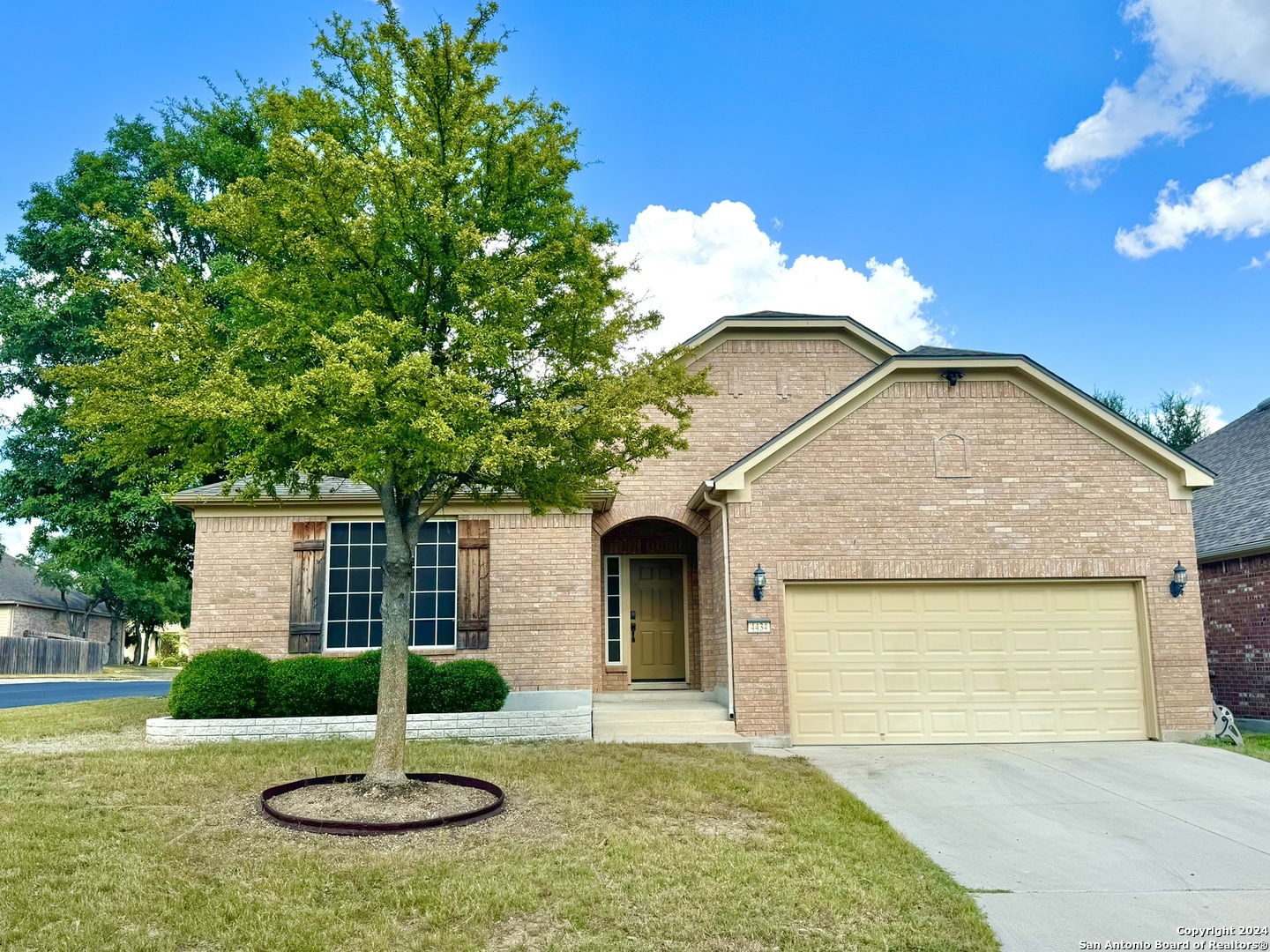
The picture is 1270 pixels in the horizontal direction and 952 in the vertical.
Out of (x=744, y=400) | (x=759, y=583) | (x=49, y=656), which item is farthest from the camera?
(x=49, y=656)

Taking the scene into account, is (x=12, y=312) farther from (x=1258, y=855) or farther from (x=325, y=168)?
(x=1258, y=855)

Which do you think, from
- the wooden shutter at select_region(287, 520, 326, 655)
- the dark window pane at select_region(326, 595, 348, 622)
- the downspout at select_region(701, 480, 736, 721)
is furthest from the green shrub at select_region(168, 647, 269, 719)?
the downspout at select_region(701, 480, 736, 721)

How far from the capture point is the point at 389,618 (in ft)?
24.0

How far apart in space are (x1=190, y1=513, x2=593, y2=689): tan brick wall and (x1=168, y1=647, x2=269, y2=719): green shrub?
108cm

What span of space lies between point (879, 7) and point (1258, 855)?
41.5ft

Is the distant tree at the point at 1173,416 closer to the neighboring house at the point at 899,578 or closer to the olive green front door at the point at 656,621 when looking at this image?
the neighboring house at the point at 899,578

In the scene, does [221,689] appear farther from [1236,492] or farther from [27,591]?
[27,591]

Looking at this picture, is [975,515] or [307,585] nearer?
[975,515]

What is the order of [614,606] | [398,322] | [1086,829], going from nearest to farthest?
1. [398,322]
2. [1086,829]
3. [614,606]

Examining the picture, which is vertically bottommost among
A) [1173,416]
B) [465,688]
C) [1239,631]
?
[465,688]

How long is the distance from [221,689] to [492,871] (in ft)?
21.8

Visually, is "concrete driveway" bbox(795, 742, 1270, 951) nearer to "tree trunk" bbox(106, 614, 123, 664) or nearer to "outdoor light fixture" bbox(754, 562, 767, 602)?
"outdoor light fixture" bbox(754, 562, 767, 602)

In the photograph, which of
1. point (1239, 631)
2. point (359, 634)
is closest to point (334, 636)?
point (359, 634)

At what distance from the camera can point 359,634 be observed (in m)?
11.8
